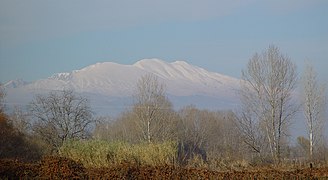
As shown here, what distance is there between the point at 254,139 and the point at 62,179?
2330 centimetres

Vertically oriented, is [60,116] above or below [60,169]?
above

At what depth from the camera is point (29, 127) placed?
108ft

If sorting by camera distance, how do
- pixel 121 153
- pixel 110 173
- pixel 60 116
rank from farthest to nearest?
pixel 60 116 < pixel 121 153 < pixel 110 173

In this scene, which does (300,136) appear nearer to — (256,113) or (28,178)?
(256,113)

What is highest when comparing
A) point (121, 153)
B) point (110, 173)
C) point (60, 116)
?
point (60, 116)

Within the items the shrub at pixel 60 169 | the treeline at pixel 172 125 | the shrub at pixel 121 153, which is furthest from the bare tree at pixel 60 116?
the shrub at pixel 60 169

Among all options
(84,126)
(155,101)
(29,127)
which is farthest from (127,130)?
(29,127)

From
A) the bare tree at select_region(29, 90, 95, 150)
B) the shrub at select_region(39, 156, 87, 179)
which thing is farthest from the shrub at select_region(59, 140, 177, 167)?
the bare tree at select_region(29, 90, 95, 150)

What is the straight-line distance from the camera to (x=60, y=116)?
3400 cm

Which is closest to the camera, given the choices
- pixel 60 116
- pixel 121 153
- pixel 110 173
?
pixel 110 173

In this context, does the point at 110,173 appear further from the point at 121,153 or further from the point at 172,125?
the point at 172,125

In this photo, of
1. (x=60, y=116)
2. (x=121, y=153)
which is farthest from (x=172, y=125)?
(x=121, y=153)

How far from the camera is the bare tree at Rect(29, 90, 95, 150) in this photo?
3168 cm

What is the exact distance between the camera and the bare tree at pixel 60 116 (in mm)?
31681
